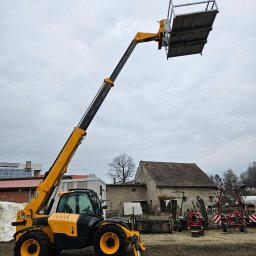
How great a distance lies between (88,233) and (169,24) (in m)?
7.49

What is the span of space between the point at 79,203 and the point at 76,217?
58 centimetres

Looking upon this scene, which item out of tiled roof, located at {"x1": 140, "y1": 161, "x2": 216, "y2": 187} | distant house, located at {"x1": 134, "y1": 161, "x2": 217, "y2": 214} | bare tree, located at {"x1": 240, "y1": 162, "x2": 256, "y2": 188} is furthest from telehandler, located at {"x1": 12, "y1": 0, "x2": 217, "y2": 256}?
bare tree, located at {"x1": 240, "y1": 162, "x2": 256, "y2": 188}

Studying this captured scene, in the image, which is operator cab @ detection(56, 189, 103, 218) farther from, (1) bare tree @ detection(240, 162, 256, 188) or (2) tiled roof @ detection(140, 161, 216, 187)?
(1) bare tree @ detection(240, 162, 256, 188)

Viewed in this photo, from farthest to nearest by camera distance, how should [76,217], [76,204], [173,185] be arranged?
[173,185] < [76,204] < [76,217]

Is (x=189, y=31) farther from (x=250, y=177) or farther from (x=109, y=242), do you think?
(x=250, y=177)

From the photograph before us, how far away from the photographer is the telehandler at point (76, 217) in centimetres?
881

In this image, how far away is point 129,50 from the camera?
1130cm

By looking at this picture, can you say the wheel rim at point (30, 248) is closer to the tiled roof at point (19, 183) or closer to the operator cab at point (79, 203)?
the operator cab at point (79, 203)

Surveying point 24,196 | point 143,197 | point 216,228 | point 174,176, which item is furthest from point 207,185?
point 24,196

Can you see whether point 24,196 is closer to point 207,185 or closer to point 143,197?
point 143,197

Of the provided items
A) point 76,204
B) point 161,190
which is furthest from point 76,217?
point 161,190

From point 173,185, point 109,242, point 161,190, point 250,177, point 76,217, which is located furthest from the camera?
point 250,177

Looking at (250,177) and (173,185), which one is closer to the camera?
(173,185)

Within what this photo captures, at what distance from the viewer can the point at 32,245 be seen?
8.97 m
